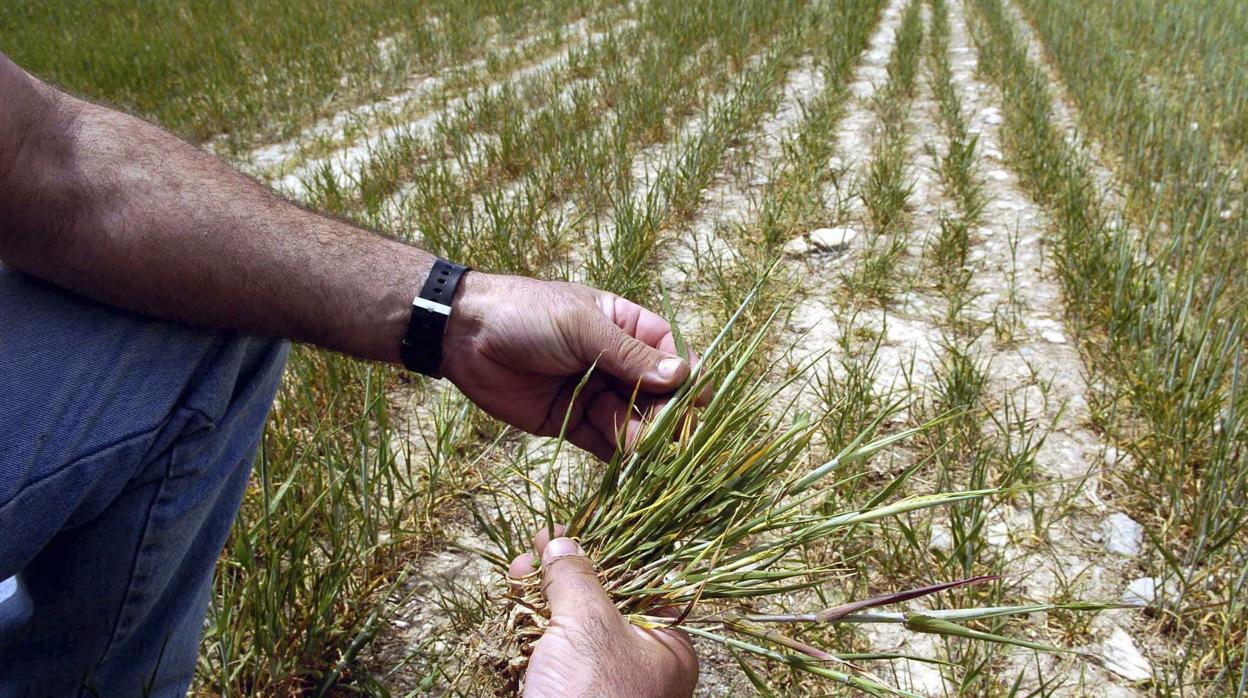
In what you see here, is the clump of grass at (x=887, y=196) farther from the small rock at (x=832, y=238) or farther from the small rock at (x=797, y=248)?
the small rock at (x=797, y=248)

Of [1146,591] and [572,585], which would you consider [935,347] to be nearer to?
[1146,591]

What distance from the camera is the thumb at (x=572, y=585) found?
100 cm

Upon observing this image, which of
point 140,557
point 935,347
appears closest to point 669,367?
point 140,557

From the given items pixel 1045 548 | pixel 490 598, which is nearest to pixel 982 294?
pixel 1045 548

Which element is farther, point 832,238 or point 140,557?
point 832,238

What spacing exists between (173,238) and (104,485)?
1.37 feet

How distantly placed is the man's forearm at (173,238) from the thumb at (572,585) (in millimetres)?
507

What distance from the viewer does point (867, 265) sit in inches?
98.0

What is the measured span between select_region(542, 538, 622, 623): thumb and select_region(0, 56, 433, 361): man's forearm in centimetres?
51

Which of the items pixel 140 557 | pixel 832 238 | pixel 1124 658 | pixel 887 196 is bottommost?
pixel 140 557

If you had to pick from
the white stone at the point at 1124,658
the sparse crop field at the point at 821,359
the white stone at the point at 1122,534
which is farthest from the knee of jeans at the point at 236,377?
the white stone at the point at 1122,534

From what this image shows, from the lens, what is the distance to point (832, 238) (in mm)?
2822

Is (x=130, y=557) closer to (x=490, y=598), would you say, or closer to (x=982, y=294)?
(x=490, y=598)

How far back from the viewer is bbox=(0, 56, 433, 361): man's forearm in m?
1.22
